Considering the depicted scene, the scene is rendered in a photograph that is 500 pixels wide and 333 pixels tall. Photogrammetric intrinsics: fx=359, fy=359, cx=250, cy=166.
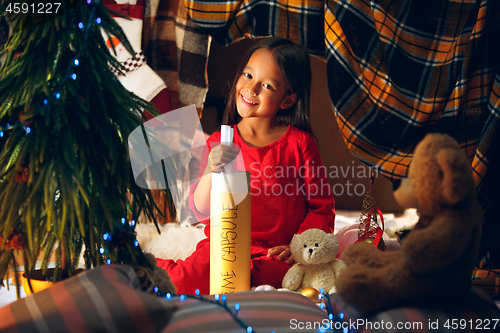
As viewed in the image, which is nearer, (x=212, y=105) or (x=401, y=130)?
(x=401, y=130)

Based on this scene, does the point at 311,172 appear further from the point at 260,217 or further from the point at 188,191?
the point at 188,191

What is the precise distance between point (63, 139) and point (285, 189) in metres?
0.61

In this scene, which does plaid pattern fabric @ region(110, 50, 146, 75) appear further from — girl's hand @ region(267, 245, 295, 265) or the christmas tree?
girl's hand @ region(267, 245, 295, 265)

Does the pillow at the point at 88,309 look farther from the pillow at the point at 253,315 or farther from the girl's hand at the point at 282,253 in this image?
the girl's hand at the point at 282,253

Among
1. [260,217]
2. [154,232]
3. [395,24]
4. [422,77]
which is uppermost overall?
[395,24]

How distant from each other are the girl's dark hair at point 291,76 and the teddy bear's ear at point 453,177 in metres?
0.58

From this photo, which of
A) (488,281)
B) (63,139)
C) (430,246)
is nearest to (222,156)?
(63,139)

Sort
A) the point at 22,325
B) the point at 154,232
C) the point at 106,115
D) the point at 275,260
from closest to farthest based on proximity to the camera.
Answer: the point at 22,325 < the point at 106,115 < the point at 275,260 < the point at 154,232

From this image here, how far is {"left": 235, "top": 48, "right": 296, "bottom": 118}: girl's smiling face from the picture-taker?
87 cm

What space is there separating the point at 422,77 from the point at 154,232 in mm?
886

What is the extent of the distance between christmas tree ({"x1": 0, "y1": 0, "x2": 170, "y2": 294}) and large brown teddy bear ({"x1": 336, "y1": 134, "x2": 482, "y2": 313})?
0.28 meters

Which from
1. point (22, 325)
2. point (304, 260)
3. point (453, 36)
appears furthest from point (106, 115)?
point (453, 36)

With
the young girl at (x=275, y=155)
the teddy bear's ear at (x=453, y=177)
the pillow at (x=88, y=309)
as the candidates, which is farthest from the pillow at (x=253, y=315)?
the young girl at (x=275, y=155)

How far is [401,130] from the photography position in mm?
776
